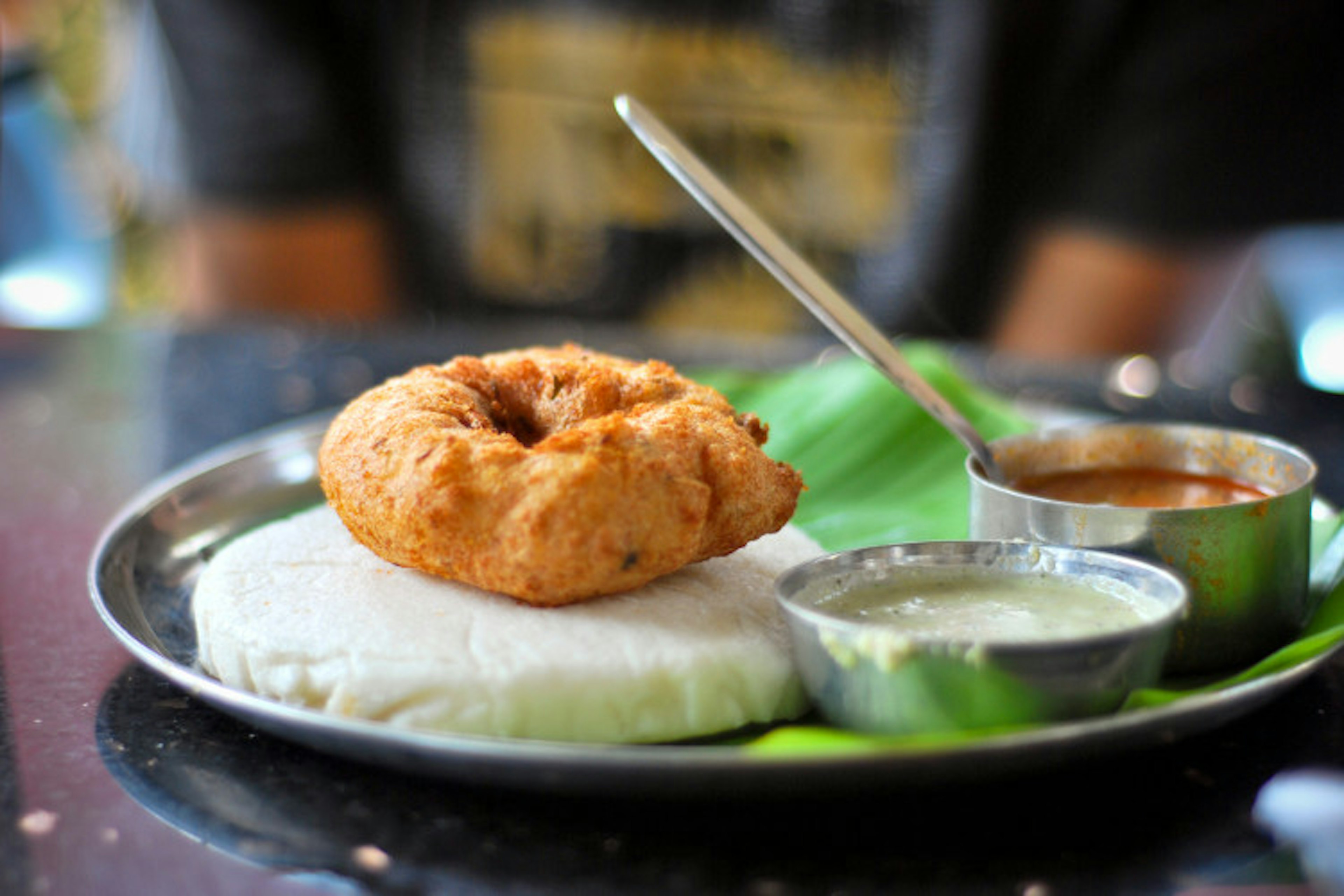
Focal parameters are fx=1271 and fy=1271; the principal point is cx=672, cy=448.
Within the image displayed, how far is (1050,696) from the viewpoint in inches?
36.3

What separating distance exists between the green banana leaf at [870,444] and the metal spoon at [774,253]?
0.16 meters

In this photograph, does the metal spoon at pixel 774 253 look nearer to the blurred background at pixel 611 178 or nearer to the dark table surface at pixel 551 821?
the dark table surface at pixel 551 821

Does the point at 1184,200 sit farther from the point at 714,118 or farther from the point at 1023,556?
the point at 1023,556

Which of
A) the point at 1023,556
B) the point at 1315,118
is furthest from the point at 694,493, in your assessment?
the point at 1315,118

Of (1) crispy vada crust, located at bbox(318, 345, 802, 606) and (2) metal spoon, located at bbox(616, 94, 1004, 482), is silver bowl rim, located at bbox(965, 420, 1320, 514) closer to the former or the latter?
(2) metal spoon, located at bbox(616, 94, 1004, 482)

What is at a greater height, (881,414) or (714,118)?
(714,118)

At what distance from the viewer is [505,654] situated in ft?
3.29

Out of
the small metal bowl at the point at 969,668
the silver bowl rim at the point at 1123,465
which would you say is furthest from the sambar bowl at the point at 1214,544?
the small metal bowl at the point at 969,668

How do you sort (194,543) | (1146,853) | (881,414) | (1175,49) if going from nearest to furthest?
(1146,853) → (194,543) → (881,414) → (1175,49)

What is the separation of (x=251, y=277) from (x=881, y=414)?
8.35 feet

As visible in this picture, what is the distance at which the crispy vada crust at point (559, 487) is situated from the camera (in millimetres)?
1052

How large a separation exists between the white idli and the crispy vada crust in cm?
3

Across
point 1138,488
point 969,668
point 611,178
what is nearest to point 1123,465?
point 1138,488

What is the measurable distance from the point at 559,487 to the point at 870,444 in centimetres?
82
